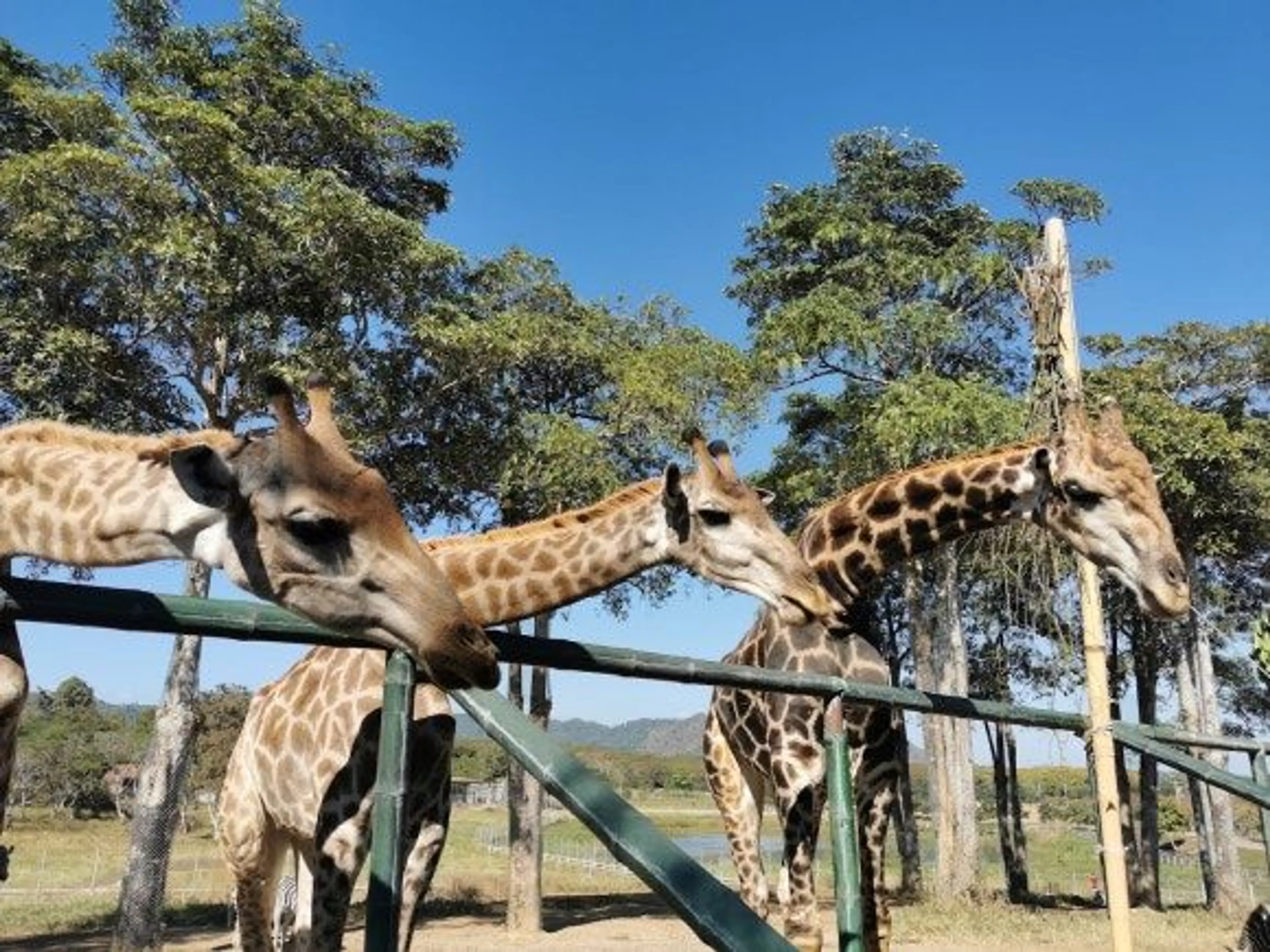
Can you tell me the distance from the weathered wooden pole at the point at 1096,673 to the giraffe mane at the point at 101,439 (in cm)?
297

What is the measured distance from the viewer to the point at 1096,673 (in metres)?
5.46

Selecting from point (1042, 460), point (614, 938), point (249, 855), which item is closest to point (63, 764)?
point (614, 938)

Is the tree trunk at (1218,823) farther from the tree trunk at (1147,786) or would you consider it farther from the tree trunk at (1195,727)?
the tree trunk at (1147,786)

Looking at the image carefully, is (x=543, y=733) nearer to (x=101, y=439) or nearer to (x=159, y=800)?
(x=101, y=439)

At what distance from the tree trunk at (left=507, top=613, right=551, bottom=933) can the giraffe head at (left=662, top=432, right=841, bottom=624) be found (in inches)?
516

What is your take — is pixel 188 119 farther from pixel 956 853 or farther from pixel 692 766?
pixel 692 766

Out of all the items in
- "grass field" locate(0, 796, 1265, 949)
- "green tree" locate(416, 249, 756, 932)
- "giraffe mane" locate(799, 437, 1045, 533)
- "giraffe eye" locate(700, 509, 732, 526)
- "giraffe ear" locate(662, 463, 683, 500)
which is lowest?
"grass field" locate(0, 796, 1265, 949)

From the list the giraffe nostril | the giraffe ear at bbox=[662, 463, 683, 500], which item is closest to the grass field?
the giraffe ear at bbox=[662, 463, 683, 500]

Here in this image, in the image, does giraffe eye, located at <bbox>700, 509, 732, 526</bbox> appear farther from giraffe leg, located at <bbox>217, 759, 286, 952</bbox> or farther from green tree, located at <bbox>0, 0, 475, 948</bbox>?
green tree, located at <bbox>0, 0, 475, 948</bbox>

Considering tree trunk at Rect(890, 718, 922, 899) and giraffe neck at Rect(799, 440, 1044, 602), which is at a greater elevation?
giraffe neck at Rect(799, 440, 1044, 602)

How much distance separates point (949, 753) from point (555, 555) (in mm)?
18069

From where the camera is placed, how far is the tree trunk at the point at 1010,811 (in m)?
27.0

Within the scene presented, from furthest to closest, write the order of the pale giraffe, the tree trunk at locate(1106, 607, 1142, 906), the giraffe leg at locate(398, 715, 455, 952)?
1. the tree trunk at locate(1106, 607, 1142, 906)
2. the giraffe leg at locate(398, 715, 455, 952)
3. the pale giraffe

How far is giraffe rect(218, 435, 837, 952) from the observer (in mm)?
3781
